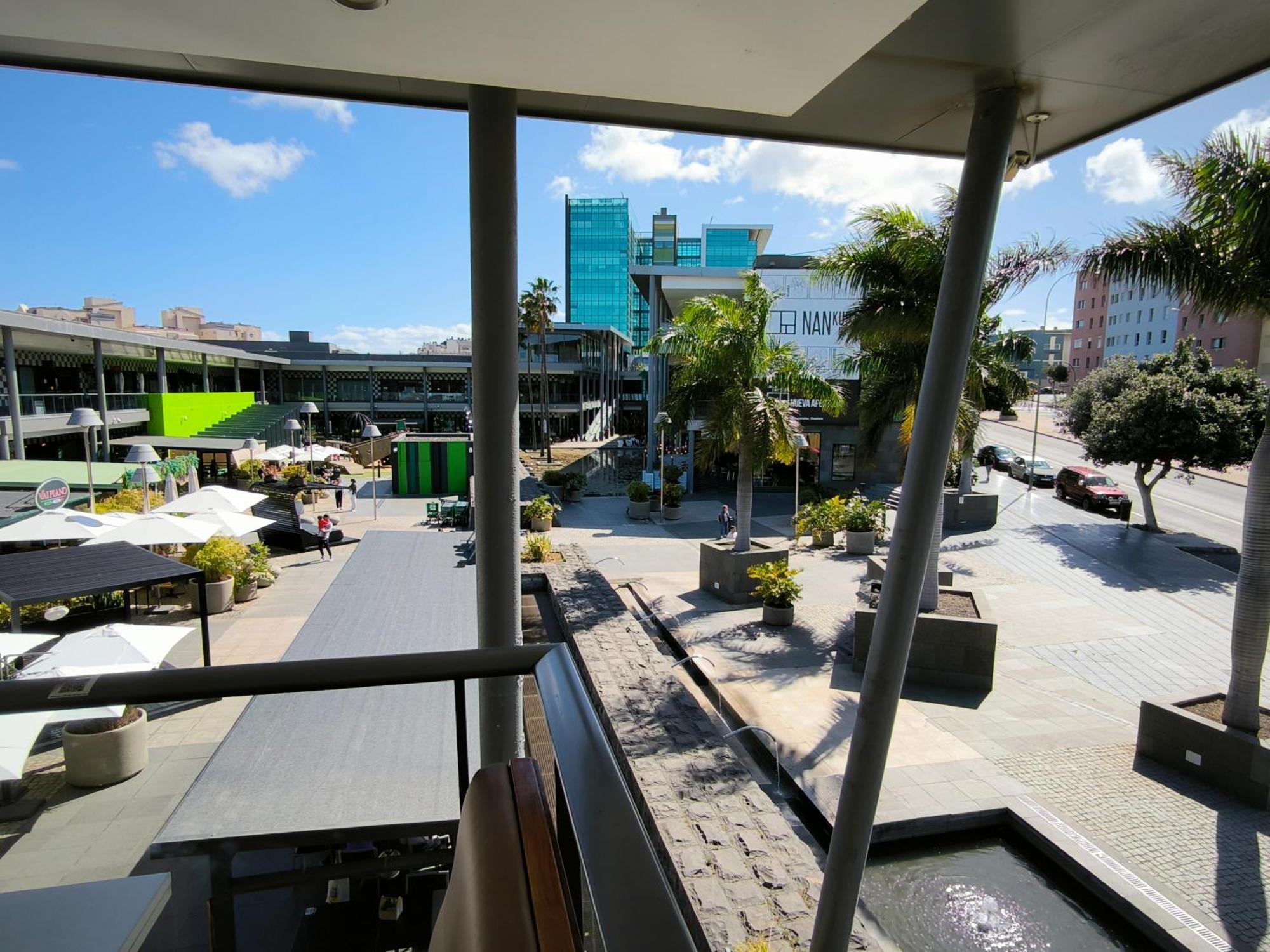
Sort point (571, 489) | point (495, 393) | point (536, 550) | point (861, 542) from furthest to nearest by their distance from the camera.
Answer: point (571, 489) < point (861, 542) < point (536, 550) < point (495, 393)

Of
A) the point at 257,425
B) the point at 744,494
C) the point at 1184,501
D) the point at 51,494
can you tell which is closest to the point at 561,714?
the point at 744,494

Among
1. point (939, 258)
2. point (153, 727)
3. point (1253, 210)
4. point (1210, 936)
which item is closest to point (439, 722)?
point (153, 727)

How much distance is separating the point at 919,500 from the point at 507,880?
2.62 meters

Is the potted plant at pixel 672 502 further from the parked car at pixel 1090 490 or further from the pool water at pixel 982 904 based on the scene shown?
the pool water at pixel 982 904

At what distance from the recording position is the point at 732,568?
13062 mm

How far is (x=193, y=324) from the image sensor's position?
94.1m

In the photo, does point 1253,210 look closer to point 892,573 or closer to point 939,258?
point 939,258

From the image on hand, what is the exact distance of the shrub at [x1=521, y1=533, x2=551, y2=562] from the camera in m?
13.1

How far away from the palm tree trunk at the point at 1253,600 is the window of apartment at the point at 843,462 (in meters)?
21.2

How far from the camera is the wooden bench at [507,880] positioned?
80 cm

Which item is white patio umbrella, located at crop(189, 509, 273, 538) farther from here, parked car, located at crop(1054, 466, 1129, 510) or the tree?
parked car, located at crop(1054, 466, 1129, 510)

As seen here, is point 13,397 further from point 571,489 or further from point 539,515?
point 571,489

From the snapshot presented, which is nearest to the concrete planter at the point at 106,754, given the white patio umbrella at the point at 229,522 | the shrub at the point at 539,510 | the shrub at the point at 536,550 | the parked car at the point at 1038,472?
the shrub at the point at 536,550

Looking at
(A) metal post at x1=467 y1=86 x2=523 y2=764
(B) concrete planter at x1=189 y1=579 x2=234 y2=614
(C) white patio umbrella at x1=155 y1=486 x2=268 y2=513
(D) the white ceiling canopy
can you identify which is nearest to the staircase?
(C) white patio umbrella at x1=155 y1=486 x2=268 y2=513
